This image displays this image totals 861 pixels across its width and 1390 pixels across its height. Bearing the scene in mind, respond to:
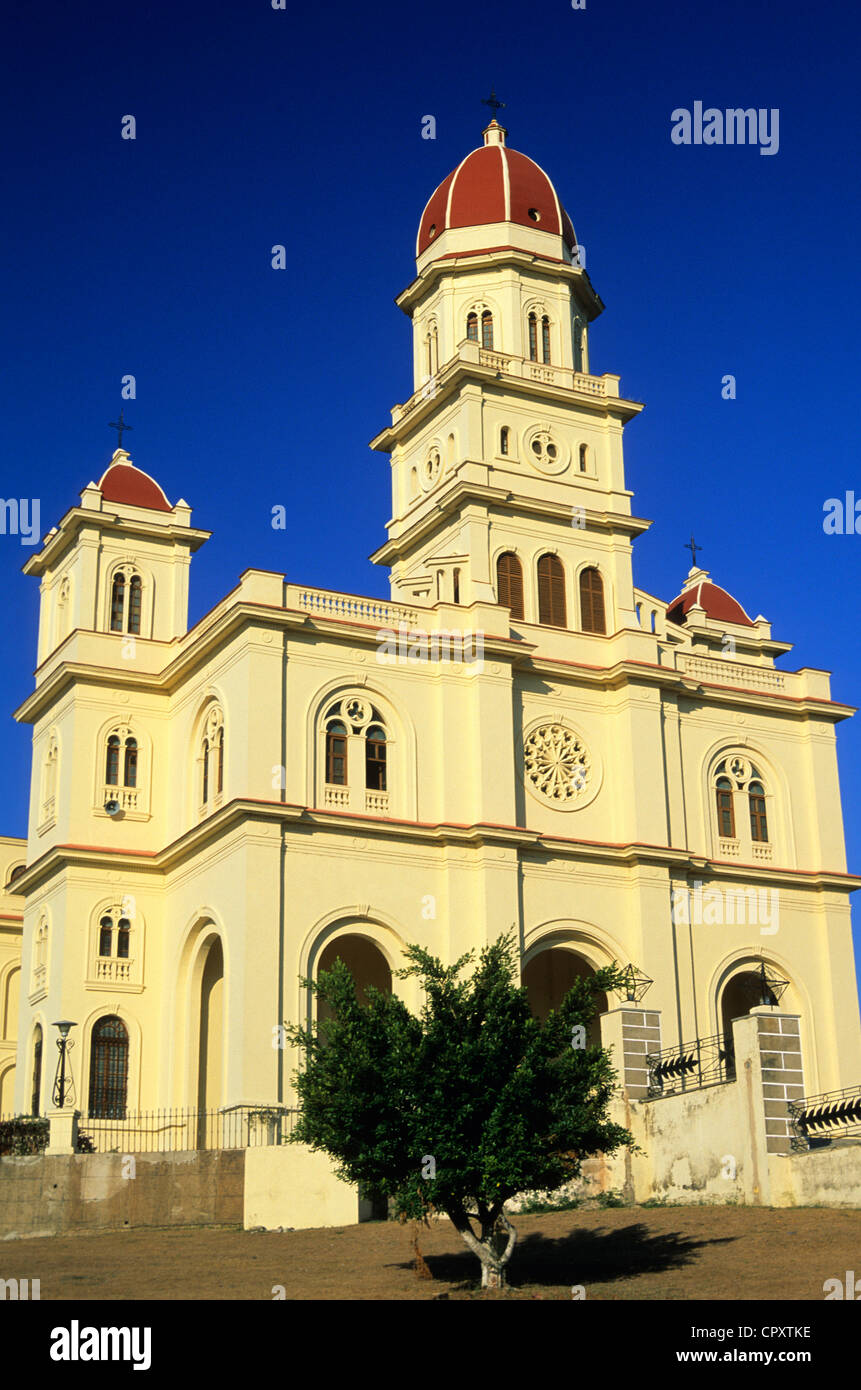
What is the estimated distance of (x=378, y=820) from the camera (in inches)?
1469

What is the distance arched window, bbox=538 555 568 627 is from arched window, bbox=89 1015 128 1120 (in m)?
15.3

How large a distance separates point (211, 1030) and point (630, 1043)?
10.9m

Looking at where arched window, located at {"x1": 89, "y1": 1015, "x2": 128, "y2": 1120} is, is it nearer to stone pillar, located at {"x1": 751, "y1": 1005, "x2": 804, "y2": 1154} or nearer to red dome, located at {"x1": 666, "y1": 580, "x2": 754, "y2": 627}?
stone pillar, located at {"x1": 751, "y1": 1005, "x2": 804, "y2": 1154}

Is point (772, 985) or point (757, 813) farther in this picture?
point (757, 813)

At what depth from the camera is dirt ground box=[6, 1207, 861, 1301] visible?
20.2 m

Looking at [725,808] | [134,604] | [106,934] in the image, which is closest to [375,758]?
[106,934]

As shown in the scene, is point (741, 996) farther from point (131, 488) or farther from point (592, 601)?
point (131, 488)

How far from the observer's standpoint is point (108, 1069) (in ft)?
126

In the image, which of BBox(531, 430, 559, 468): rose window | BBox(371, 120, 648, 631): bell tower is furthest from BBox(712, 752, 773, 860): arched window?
BBox(531, 430, 559, 468): rose window

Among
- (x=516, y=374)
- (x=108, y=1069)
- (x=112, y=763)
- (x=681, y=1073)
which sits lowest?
(x=681, y=1073)
